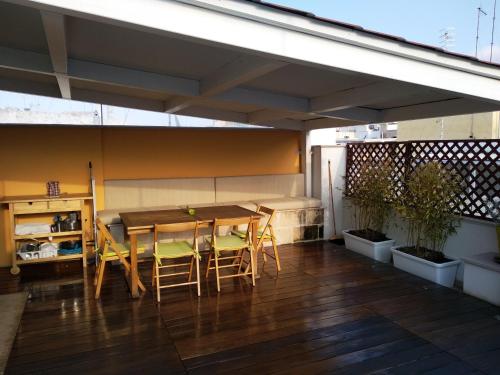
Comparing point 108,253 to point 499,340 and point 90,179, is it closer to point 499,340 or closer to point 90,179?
point 90,179

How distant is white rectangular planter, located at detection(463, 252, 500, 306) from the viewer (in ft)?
12.9

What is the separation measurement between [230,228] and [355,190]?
2.18 metres

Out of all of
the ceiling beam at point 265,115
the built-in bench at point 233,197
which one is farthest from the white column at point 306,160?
the ceiling beam at point 265,115

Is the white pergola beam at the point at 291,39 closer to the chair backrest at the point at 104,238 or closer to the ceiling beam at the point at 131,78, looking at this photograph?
the ceiling beam at the point at 131,78

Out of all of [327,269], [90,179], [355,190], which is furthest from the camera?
[355,190]

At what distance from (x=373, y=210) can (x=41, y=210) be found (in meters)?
4.62

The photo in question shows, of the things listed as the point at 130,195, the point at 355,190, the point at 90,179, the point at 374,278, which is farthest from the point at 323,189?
the point at 90,179

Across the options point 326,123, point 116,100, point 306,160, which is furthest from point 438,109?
point 116,100

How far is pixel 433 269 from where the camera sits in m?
4.55

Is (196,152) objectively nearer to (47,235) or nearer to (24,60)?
(47,235)

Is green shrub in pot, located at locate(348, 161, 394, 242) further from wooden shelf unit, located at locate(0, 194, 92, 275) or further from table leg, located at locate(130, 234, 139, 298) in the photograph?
wooden shelf unit, located at locate(0, 194, 92, 275)

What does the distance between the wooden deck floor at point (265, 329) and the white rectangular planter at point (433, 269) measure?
143 mm

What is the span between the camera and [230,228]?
6066mm

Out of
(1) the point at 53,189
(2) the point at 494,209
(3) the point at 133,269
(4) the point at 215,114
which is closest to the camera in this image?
(3) the point at 133,269
